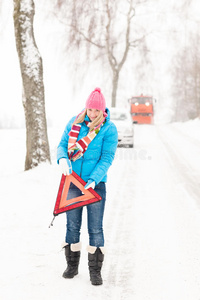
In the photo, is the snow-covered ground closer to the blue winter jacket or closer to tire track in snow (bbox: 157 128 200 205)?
tire track in snow (bbox: 157 128 200 205)

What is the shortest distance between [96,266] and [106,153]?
106 cm

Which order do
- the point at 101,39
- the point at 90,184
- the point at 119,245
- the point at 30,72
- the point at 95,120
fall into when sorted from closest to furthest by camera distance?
the point at 90,184 < the point at 95,120 < the point at 119,245 < the point at 30,72 < the point at 101,39

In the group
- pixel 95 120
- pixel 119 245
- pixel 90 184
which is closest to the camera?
pixel 90 184

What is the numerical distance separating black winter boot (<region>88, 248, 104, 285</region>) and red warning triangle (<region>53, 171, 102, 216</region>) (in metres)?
0.50

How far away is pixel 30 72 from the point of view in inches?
332

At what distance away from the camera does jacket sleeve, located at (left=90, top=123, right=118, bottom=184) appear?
10.5 ft

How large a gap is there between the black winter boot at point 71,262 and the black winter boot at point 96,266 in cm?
17

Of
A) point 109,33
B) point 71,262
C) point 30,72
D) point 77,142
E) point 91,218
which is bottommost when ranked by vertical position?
point 71,262

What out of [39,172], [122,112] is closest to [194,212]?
[39,172]

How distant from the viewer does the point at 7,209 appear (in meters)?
5.59

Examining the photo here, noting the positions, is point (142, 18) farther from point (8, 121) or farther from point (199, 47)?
point (8, 121)

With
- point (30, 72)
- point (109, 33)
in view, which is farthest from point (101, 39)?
point (30, 72)

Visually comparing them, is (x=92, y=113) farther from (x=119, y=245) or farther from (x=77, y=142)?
(x=119, y=245)

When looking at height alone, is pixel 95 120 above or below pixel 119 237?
above
